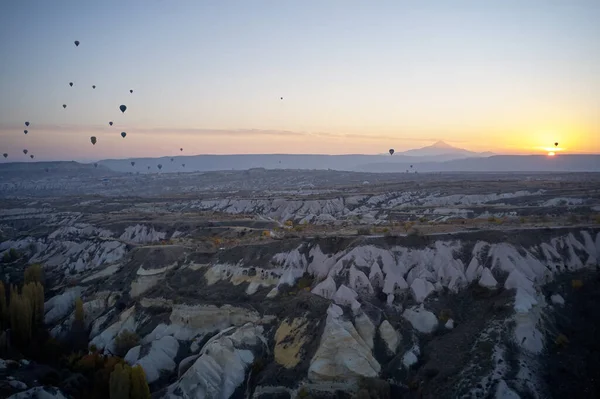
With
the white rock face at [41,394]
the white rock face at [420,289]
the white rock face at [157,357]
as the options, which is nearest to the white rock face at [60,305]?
the white rock face at [157,357]

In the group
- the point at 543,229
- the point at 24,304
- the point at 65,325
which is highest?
the point at 543,229

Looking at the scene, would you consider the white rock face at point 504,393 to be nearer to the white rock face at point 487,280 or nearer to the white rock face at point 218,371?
the white rock face at point 487,280

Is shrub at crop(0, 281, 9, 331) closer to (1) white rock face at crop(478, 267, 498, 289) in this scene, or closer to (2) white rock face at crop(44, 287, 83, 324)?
(2) white rock face at crop(44, 287, 83, 324)

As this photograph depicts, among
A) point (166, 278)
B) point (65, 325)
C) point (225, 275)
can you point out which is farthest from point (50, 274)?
point (225, 275)

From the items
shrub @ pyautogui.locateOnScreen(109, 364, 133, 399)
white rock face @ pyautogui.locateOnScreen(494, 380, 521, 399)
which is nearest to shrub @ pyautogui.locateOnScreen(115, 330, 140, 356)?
shrub @ pyautogui.locateOnScreen(109, 364, 133, 399)

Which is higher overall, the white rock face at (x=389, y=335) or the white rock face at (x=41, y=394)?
the white rock face at (x=389, y=335)

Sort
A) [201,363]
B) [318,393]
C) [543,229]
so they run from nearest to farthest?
[318,393], [201,363], [543,229]

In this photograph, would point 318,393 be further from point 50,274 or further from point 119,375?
point 50,274
